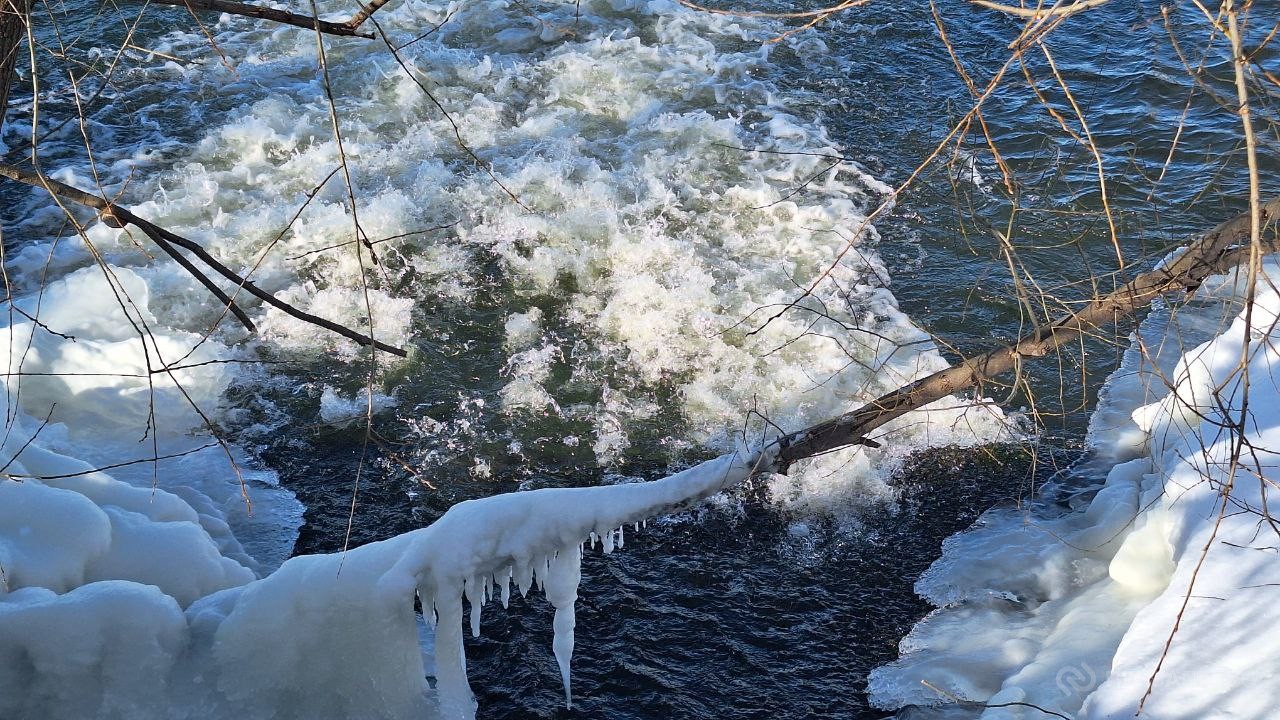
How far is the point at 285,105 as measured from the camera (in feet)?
34.8

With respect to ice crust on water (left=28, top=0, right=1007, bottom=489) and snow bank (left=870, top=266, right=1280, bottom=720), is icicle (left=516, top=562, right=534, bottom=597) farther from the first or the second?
ice crust on water (left=28, top=0, right=1007, bottom=489)

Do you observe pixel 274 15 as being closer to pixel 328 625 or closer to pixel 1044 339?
pixel 328 625

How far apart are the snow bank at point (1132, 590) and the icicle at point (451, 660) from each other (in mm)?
1977

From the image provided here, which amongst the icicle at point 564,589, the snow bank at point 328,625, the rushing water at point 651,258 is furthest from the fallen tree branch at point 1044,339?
the icicle at point 564,589

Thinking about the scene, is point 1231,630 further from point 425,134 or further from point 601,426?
point 425,134

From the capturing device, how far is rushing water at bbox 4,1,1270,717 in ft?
18.7

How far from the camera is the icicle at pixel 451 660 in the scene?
433 cm

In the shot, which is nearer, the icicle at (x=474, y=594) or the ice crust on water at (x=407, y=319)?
the icicle at (x=474, y=594)

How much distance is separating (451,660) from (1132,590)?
130 inches

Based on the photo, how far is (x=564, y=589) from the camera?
440 cm

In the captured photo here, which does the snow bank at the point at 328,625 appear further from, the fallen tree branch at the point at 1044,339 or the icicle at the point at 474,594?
the fallen tree branch at the point at 1044,339

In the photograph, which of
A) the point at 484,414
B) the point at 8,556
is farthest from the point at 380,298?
the point at 8,556

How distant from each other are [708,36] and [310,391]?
22.7 ft

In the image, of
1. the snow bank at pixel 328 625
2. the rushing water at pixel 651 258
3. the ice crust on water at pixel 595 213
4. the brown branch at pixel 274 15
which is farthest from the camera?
the ice crust on water at pixel 595 213
